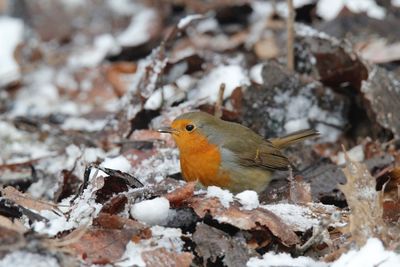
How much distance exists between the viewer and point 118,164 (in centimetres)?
389

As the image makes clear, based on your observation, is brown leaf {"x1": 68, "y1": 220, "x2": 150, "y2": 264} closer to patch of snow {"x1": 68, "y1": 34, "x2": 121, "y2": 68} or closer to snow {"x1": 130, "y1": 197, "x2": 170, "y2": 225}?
snow {"x1": 130, "y1": 197, "x2": 170, "y2": 225}

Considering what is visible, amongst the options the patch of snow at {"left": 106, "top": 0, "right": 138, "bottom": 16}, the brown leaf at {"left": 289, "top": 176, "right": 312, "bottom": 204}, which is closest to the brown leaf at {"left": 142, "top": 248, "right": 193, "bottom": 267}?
the brown leaf at {"left": 289, "top": 176, "right": 312, "bottom": 204}

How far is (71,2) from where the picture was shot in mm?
6977

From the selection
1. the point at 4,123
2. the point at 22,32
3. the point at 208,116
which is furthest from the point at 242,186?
the point at 22,32

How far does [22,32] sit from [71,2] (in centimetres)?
57

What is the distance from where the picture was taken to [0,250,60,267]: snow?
96.1 inches

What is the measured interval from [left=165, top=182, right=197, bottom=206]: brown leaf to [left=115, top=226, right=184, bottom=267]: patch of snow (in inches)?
6.7

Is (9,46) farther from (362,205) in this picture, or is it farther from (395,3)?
(362,205)

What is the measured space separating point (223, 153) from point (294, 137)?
494mm

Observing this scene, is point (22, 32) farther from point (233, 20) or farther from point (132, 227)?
point (132, 227)

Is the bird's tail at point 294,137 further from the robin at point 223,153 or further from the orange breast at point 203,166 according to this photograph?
the orange breast at point 203,166

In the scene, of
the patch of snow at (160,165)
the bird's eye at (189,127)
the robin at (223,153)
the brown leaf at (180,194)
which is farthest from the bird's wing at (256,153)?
the brown leaf at (180,194)

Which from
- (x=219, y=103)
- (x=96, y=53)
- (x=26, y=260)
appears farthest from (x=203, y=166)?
(x=96, y=53)

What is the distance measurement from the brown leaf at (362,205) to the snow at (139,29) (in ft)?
12.4
